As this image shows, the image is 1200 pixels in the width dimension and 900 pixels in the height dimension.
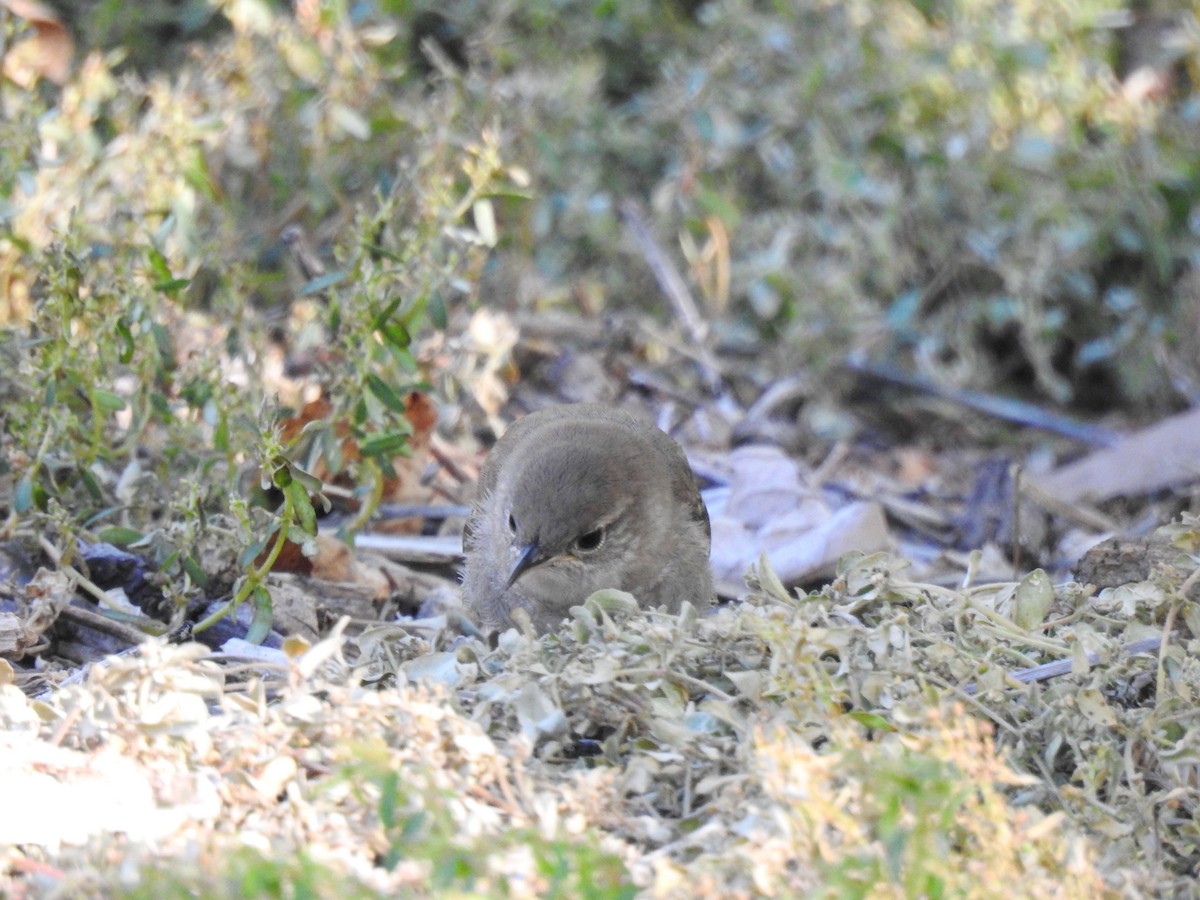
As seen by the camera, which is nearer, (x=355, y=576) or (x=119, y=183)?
(x=355, y=576)

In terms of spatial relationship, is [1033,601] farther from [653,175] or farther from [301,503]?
[653,175]

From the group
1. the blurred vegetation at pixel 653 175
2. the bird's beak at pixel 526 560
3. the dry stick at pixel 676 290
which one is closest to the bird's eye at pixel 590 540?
the bird's beak at pixel 526 560

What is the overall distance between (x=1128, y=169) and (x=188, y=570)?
19.6 ft

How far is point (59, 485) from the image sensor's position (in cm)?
473

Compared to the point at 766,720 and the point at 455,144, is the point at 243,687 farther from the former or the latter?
the point at 455,144

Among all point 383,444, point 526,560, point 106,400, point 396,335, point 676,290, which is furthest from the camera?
point 676,290

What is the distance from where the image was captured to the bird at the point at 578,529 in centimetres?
464

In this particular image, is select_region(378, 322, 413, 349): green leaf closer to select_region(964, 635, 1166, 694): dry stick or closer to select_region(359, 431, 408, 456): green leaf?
select_region(359, 431, 408, 456): green leaf

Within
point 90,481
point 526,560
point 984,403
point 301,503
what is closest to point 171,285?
point 90,481

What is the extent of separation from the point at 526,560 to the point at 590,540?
0.89 feet

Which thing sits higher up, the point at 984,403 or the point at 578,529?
the point at 578,529

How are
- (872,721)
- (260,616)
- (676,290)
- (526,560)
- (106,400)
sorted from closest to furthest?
1. (872,721)
2. (260,616)
3. (106,400)
4. (526,560)
5. (676,290)

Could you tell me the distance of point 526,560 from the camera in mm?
4543

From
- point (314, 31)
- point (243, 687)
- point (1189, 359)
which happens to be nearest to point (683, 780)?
point (243, 687)
